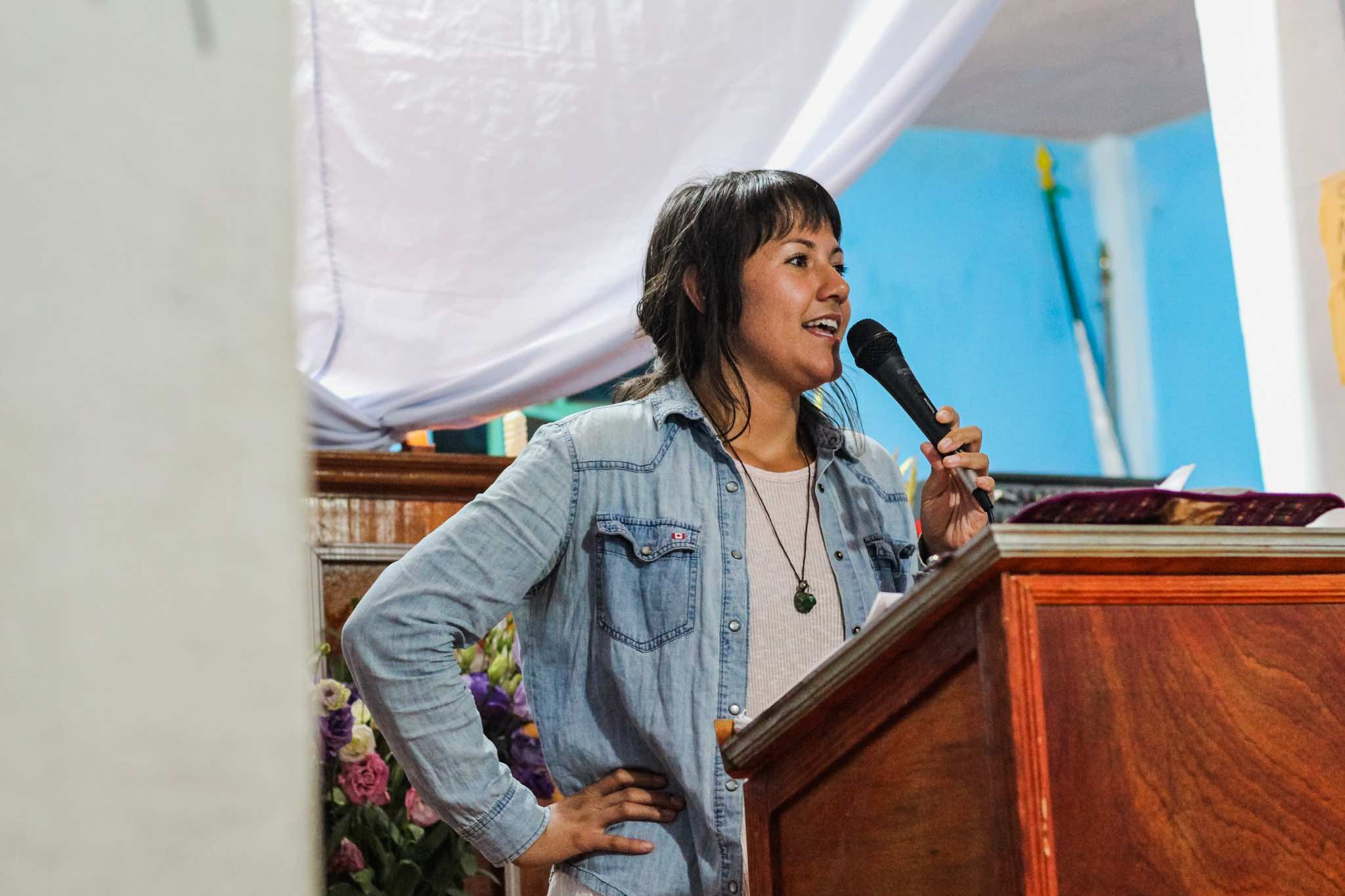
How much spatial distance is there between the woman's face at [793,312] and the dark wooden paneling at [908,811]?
29.0 inches

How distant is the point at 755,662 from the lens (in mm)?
1584

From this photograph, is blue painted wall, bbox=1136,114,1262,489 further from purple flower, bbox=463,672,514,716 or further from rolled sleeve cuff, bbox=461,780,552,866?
rolled sleeve cuff, bbox=461,780,552,866

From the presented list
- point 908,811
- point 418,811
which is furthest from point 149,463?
point 418,811

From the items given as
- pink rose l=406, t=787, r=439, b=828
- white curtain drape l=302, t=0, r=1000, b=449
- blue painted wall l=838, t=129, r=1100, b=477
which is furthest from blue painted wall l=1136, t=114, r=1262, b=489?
pink rose l=406, t=787, r=439, b=828

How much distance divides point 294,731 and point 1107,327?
13.9 ft

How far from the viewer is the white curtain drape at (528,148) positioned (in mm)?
2230

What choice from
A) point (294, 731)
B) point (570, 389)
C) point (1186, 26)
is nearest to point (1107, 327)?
point (1186, 26)

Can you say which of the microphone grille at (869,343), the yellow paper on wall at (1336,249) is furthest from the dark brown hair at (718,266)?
the yellow paper on wall at (1336,249)

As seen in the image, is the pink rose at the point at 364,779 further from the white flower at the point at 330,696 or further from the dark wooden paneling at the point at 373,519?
the dark wooden paneling at the point at 373,519

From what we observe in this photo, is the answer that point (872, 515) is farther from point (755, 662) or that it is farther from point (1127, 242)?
point (1127, 242)

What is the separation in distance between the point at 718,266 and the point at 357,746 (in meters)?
0.84

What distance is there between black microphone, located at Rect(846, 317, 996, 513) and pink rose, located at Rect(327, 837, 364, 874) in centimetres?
101

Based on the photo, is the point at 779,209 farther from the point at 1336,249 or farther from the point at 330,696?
the point at 1336,249

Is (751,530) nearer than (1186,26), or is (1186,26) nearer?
(751,530)
